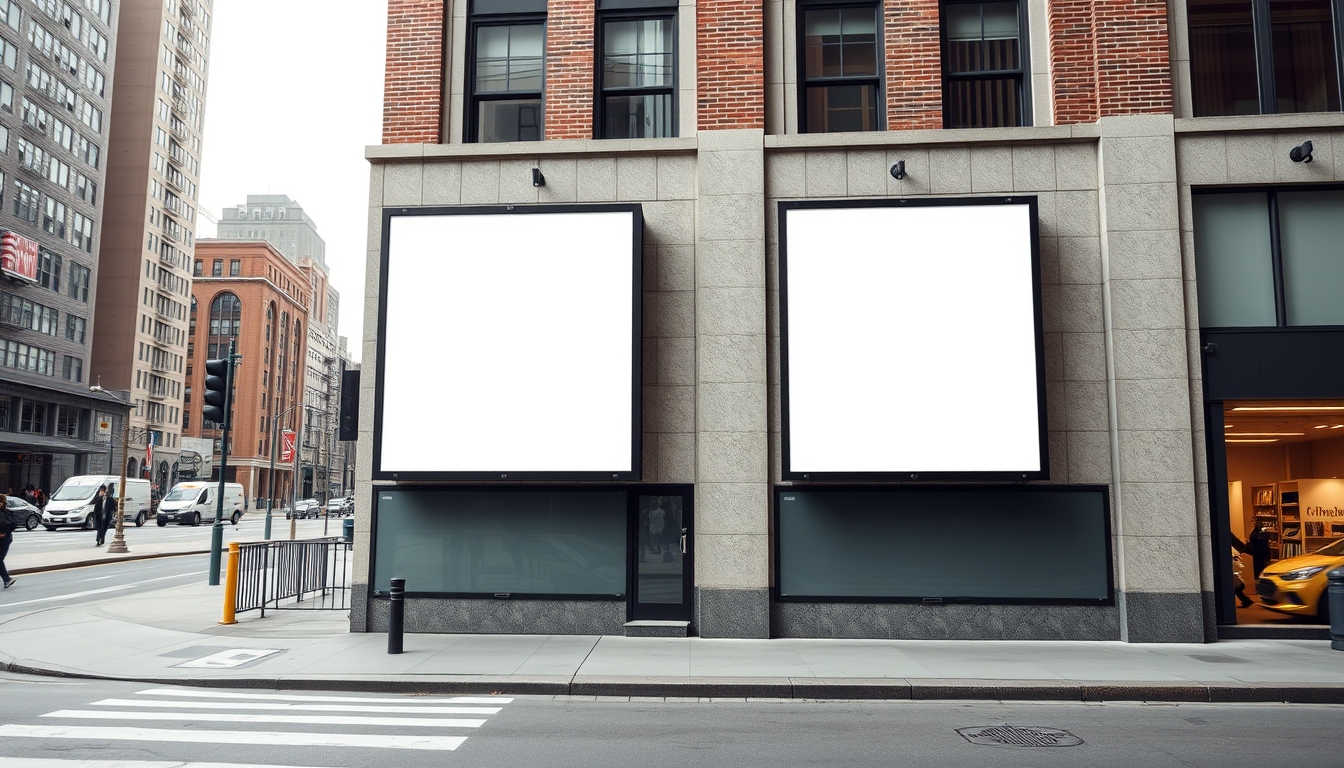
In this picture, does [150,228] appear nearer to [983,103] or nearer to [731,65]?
[731,65]

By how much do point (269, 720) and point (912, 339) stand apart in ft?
31.4

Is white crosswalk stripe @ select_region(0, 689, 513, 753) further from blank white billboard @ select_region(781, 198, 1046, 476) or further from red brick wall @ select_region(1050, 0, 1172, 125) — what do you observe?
red brick wall @ select_region(1050, 0, 1172, 125)

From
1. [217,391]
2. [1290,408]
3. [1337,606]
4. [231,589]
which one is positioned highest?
[217,391]

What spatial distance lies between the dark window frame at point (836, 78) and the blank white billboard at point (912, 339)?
1887mm

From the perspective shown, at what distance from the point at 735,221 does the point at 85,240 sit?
75998mm

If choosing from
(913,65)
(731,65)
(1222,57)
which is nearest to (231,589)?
Result: (731,65)

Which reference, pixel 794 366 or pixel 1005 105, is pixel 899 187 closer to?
pixel 1005 105

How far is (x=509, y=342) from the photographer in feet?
Result: 44.0

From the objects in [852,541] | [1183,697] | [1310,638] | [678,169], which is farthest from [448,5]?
[1310,638]

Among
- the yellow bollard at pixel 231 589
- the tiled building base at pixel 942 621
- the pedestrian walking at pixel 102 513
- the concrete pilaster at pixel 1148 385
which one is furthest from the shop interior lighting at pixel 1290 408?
the pedestrian walking at pixel 102 513

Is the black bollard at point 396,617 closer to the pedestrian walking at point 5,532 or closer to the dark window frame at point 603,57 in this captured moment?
the dark window frame at point 603,57

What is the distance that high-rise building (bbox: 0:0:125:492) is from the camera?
199 feet

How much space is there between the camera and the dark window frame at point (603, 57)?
47.2 feet

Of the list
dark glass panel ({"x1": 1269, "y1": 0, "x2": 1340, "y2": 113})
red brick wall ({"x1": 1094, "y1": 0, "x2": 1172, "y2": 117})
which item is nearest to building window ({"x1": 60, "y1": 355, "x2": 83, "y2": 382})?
red brick wall ({"x1": 1094, "y1": 0, "x2": 1172, "y2": 117})
